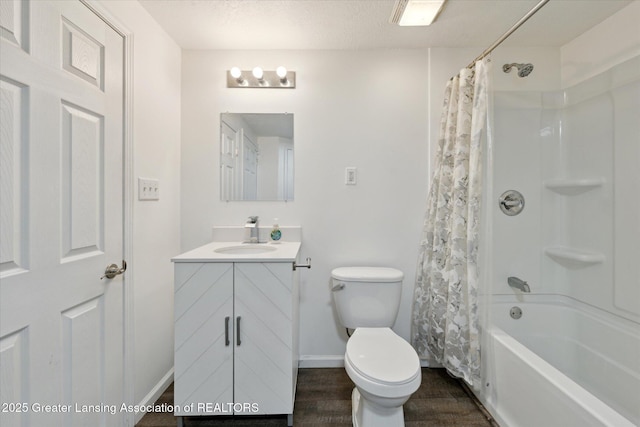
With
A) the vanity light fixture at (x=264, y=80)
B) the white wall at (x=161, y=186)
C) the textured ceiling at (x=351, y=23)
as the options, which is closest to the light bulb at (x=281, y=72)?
the vanity light fixture at (x=264, y=80)

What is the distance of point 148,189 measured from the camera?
1.51 meters

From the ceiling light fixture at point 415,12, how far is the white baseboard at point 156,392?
2512 mm

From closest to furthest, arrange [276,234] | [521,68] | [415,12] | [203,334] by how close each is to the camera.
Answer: [203,334] → [415,12] → [521,68] → [276,234]

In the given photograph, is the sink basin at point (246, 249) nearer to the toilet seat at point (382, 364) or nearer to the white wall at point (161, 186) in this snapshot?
the white wall at point (161, 186)

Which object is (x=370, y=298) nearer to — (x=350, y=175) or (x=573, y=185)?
(x=350, y=175)

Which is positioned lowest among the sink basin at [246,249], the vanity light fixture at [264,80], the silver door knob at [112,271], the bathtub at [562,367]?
the bathtub at [562,367]

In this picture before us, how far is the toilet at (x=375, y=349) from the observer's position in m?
1.13

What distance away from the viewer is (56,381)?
962mm

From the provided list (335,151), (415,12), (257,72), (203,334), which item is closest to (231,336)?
(203,334)

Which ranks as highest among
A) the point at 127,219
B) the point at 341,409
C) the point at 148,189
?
the point at 148,189

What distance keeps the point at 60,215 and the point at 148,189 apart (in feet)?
1.80

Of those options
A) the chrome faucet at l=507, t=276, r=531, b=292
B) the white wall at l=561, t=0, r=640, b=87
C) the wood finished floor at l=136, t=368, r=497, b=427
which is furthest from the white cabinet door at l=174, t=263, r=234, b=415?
the white wall at l=561, t=0, r=640, b=87

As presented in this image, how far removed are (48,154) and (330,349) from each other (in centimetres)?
183

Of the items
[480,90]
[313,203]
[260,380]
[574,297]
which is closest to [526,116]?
[480,90]
